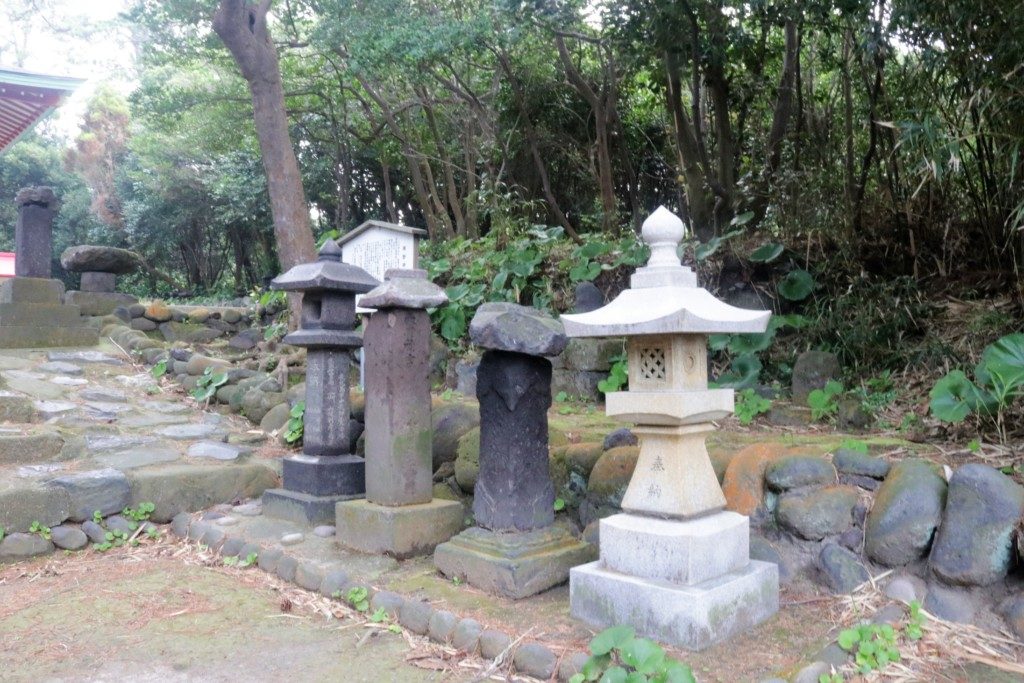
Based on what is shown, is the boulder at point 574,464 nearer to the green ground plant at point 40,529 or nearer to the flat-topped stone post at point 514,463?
the flat-topped stone post at point 514,463

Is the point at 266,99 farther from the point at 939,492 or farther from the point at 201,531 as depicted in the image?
the point at 939,492

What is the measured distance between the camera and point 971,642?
282 centimetres

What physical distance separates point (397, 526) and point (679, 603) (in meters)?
1.78

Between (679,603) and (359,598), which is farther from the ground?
(679,603)

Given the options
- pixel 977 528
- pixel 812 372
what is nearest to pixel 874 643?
pixel 977 528

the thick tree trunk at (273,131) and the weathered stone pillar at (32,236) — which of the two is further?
the weathered stone pillar at (32,236)

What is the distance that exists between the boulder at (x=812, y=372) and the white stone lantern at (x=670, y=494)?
7.91 ft

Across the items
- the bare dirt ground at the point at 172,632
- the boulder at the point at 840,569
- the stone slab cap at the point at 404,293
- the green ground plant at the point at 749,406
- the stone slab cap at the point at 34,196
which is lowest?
the bare dirt ground at the point at 172,632

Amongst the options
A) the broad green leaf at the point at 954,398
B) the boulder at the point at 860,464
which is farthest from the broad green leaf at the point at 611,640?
the broad green leaf at the point at 954,398

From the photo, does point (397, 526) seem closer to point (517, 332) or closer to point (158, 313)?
point (517, 332)

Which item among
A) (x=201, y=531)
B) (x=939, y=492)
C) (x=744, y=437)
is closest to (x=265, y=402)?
(x=201, y=531)

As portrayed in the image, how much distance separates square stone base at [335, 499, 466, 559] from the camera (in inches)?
164

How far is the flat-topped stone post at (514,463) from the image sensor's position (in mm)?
3703

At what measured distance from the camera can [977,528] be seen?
9.80 ft
